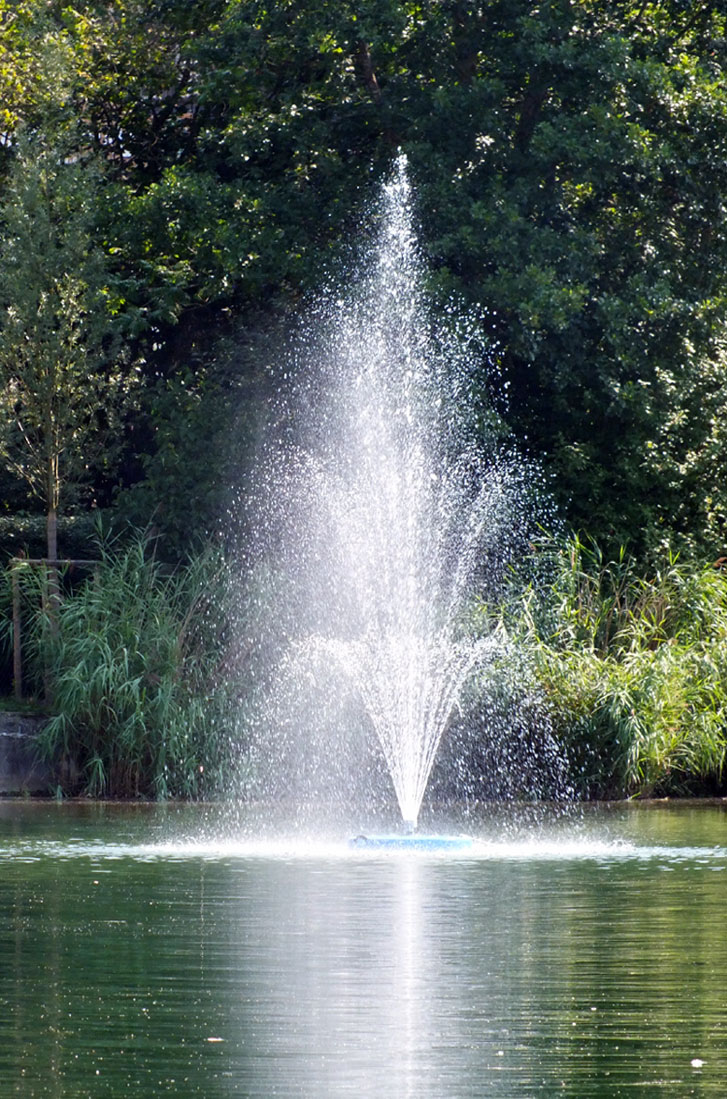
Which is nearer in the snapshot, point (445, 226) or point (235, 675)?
point (235, 675)

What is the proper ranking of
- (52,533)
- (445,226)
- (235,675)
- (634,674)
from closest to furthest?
(634,674) → (235,675) → (52,533) → (445,226)

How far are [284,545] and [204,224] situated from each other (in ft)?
14.9

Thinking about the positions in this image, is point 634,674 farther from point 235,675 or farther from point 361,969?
point 361,969

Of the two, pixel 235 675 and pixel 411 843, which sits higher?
pixel 235 675

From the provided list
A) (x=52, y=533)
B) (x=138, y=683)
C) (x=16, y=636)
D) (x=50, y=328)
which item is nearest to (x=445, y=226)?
(x=50, y=328)

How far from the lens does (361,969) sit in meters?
8.73

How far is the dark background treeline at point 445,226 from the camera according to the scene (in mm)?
22922

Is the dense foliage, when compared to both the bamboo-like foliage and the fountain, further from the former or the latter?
the fountain

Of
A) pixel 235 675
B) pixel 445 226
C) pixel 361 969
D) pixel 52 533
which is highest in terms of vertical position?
pixel 445 226

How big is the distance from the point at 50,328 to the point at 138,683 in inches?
197

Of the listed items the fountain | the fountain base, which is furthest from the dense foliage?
the fountain base

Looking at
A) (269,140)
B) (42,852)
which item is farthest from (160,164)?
(42,852)

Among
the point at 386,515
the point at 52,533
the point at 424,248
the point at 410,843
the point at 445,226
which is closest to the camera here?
the point at 410,843

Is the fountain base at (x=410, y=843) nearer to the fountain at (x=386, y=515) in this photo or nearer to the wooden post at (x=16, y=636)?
the fountain at (x=386, y=515)
